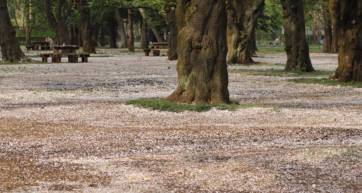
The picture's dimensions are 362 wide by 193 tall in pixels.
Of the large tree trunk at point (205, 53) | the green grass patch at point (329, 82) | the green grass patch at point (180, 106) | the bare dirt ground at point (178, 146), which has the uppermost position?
the large tree trunk at point (205, 53)

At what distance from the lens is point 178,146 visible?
7832 mm

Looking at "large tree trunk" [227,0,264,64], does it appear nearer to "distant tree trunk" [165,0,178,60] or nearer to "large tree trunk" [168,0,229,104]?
"distant tree trunk" [165,0,178,60]

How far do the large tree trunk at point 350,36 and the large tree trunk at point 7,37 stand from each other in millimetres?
15512

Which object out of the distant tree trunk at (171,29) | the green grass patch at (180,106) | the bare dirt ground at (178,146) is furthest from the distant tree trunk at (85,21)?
the green grass patch at (180,106)

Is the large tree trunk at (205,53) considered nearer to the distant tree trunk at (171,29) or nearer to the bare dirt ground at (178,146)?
the bare dirt ground at (178,146)

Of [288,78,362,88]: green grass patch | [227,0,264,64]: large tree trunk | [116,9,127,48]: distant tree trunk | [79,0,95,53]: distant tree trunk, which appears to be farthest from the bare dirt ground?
[116,9,127,48]: distant tree trunk

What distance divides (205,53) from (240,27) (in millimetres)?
16719

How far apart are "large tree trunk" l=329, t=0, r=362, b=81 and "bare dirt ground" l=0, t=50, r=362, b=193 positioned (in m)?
3.51

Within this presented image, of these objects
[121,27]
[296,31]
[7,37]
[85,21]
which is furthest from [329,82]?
[121,27]

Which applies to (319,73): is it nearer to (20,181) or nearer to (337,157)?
(337,157)

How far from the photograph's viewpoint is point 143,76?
21016mm

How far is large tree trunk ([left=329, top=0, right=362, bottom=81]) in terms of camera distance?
17531 millimetres

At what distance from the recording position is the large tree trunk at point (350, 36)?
17.5 meters

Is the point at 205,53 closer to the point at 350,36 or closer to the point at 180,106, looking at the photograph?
the point at 180,106
